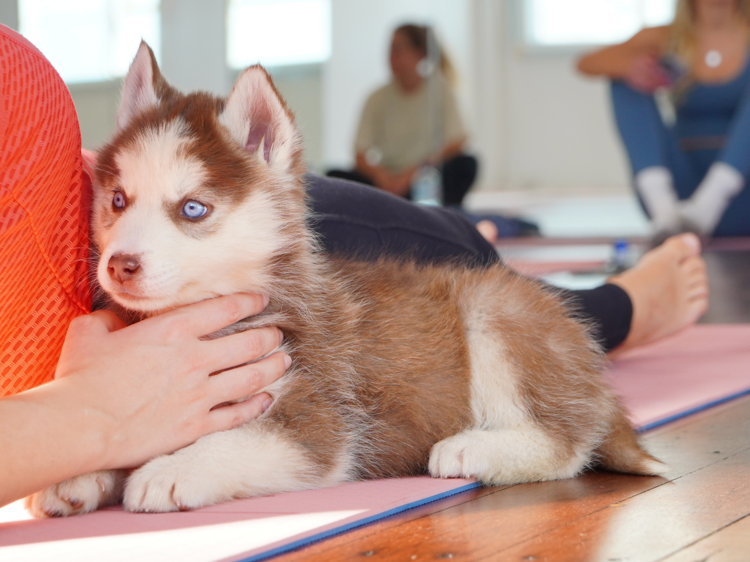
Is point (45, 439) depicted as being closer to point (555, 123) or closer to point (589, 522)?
point (589, 522)

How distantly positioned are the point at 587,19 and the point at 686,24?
3610mm

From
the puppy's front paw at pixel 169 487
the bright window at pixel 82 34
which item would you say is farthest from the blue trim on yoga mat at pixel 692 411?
the bright window at pixel 82 34

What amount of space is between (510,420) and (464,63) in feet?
31.2

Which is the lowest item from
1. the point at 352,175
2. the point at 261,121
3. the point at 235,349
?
the point at 352,175

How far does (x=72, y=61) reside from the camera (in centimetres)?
786

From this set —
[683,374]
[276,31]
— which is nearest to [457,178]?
[276,31]

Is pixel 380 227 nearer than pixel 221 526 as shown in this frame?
No

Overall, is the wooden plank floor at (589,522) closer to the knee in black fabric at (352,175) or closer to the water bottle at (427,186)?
the knee in black fabric at (352,175)

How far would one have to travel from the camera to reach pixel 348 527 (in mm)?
1336

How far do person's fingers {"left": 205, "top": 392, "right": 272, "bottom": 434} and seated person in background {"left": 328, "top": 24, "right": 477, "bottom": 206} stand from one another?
756 centimetres

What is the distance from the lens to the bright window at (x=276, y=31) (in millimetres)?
8820

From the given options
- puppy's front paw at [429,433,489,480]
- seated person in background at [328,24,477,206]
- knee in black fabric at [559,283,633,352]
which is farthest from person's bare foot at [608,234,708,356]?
seated person in background at [328,24,477,206]

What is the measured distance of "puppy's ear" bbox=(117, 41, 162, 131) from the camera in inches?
65.8

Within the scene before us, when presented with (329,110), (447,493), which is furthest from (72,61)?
(447,493)
